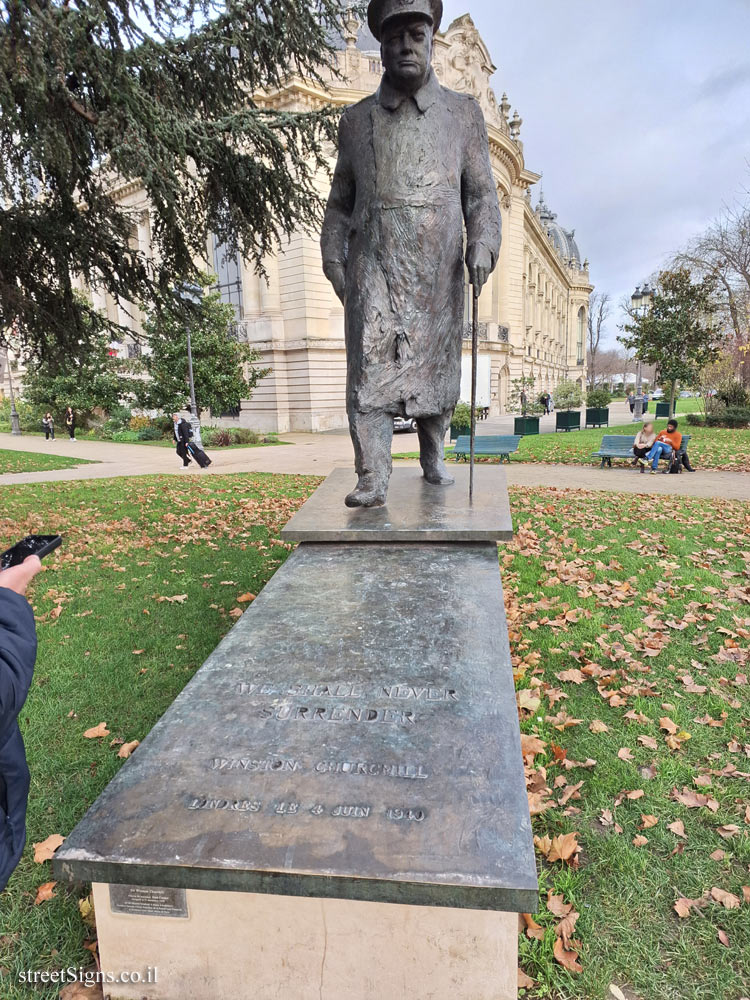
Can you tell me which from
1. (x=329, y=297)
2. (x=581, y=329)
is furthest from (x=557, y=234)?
(x=329, y=297)

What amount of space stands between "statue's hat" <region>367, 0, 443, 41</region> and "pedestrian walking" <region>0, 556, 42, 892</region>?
347 cm

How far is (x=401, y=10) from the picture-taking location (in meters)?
3.41

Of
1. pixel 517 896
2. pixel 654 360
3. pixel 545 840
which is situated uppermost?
pixel 654 360

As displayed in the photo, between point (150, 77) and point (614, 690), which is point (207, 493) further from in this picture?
point (614, 690)

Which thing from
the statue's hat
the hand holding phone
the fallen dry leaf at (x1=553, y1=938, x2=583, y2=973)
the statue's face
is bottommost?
the fallen dry leaf at (x1=553, y1=938, x2=583, y2=973)

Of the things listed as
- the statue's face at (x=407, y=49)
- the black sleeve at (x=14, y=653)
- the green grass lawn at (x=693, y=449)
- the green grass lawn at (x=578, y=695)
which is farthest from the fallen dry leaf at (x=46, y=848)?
the green grass lawn at (x=693, y=449)

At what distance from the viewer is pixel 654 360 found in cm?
2309

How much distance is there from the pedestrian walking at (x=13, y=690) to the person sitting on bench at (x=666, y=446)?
1335 centimetres

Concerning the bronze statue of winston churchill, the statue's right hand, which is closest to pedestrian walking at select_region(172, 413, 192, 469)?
the statue's right hand

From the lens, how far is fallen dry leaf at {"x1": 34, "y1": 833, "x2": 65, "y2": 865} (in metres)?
2.72

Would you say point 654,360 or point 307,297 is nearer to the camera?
point 654,360

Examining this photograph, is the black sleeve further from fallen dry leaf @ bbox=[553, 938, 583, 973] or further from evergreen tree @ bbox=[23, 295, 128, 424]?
evergreen tree @ bbox=[23, 295, 128, 424]

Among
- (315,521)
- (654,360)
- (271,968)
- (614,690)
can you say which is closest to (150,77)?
(315,521)

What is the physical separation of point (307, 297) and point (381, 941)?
2752cm
